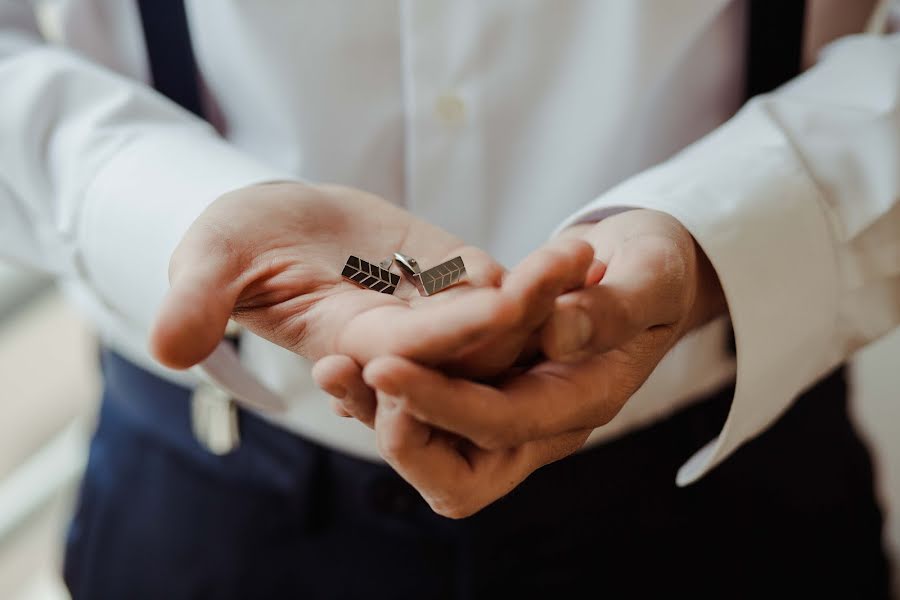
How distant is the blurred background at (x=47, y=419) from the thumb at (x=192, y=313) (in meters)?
1.84

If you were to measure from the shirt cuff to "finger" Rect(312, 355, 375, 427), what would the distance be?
41 cm

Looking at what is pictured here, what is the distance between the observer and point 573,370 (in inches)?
29.9

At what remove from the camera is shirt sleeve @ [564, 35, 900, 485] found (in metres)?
0.98

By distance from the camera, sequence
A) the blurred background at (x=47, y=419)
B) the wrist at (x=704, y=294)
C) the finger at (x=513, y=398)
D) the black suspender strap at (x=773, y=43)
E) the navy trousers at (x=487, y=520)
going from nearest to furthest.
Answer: the finger at (x=513, y=398) → the wrist at (x=704, y=294) → the black suspender strap at (x=773, y=43) → the navy trousers at (x=487, y=520) → the blurred background at (x=47, y=419)

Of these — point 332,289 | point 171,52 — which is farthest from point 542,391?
point 171,52

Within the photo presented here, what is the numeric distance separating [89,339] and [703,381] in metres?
2.43

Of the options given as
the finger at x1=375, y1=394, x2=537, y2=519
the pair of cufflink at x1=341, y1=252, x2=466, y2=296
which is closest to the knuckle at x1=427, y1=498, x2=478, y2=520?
the finger at x1=375, y1=394, x2=537, y2=519

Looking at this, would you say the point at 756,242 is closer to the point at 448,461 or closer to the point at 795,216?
the point at 795,216

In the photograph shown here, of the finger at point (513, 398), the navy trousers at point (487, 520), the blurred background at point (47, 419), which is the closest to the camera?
the finger at point (513, 398)

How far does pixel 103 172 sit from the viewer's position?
109 centimetres

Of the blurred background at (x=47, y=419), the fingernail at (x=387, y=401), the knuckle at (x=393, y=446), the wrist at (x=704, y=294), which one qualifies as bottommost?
the blurred background at (x=47, y=419)

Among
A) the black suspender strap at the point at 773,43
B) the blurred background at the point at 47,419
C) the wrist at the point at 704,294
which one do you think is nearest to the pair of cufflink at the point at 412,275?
the wrist at the point at 704,294

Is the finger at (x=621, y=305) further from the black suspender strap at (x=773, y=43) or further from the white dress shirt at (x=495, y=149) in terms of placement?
the black suspender strap at (x=773, y=43)

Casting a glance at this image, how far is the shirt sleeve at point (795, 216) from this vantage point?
0.98 meters
